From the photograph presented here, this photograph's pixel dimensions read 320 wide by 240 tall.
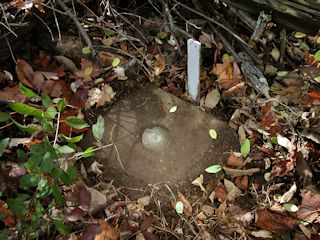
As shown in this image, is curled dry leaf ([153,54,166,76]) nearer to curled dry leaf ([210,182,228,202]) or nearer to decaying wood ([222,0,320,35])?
decaying wood ([222,0,320,35])

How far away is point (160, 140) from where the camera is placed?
2.32 metres

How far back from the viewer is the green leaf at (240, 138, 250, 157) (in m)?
2.29

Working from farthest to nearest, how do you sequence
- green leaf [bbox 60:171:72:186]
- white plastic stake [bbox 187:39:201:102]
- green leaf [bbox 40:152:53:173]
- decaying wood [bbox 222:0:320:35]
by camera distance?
decaying wood [bbox 222:0:320:35], white plastic stake [bbox 187:39:201:102], green leaf [bbox 60:171:72:186], green leaf [bbox 40:152:53:173]

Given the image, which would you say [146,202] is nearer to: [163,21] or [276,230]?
[276,230]

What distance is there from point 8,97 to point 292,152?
149 cm

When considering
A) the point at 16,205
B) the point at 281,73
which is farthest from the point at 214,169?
the point at 16,205

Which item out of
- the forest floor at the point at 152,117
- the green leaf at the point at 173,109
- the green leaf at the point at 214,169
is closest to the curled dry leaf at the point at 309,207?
the forest floor at the point at 152,117

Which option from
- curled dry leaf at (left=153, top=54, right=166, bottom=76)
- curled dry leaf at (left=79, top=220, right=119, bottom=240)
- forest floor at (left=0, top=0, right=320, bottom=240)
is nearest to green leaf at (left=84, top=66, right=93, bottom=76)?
forest floor at (left=0, top=0, right=320, bottom=240)

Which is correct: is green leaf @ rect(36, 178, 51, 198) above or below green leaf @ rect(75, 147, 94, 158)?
above

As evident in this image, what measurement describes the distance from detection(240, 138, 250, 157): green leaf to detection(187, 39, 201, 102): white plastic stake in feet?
1.18

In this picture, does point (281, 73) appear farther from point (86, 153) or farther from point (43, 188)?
point (43, 188)

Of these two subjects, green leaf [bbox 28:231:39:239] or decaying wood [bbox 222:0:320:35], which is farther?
decaying wood [bbox 222:0:320:35]

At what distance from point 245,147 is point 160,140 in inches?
17.8

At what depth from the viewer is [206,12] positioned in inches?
104
